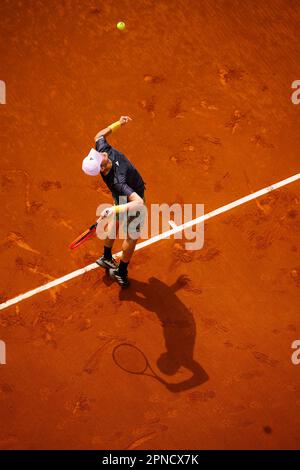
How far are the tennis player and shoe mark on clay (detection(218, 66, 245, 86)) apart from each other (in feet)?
10.7

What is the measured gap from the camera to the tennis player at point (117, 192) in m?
6.35

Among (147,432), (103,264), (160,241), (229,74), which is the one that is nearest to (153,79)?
(229,74)

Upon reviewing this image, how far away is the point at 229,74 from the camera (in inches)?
377

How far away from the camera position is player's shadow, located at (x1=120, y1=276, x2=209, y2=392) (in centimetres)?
673

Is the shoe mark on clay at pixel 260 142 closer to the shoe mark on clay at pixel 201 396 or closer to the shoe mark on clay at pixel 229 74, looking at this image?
the shoe mark on clay at pixel 229 74

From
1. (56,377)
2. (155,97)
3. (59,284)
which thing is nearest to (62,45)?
(155,97)

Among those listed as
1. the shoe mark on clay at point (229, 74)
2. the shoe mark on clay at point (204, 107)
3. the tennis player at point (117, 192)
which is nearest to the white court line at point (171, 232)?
the tennis player at point (117, 192)

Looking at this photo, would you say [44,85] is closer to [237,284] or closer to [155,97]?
[155,97]

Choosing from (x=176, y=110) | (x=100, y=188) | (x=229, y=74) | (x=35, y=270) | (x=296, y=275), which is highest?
(x=229, y=74)

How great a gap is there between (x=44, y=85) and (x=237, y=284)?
4.90m

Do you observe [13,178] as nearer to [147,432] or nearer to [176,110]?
[176,110]

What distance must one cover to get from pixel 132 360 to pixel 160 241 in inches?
73.9

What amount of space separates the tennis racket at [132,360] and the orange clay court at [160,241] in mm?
56

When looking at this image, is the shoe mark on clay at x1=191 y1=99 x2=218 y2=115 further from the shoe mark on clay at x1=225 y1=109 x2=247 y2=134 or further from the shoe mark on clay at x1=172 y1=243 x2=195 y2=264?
the shoe mark on clay at x1=172 y1=243 x2=195 y2=264
